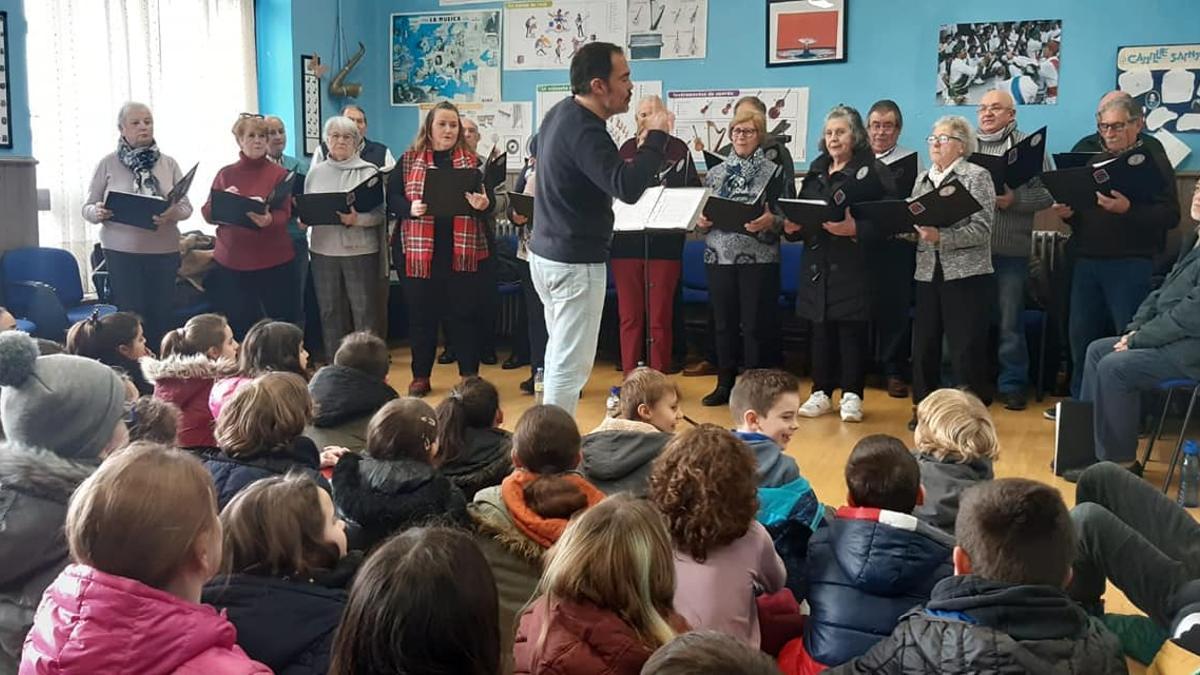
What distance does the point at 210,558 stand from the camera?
139 centimetres

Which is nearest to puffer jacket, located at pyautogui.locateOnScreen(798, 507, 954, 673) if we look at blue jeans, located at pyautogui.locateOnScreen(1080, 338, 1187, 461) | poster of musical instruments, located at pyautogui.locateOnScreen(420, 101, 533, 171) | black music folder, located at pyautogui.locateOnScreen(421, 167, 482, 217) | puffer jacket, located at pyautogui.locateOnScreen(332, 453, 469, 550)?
puffer jacket, located at pyautogui.locateOnScreen(332, 453, 469, 550)

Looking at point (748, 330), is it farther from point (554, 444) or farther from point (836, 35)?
point (554, 444)

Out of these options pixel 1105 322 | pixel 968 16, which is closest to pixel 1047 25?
pixel 968 16

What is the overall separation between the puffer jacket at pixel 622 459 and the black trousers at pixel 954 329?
100 inches

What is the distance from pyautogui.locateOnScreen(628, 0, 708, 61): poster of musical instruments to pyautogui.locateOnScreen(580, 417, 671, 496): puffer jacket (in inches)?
179

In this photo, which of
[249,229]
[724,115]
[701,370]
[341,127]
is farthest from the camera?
[724,115]

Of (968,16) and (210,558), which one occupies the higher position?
(968,16)

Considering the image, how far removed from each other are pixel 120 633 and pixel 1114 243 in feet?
14.8

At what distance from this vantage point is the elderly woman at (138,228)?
4.84 metres

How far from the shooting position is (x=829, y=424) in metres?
4.66

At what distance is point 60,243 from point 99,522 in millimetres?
4742

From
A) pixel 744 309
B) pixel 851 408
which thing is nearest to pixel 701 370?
pixel 744 309

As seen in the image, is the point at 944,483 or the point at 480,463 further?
the point at 480,463

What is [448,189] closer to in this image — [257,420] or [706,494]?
[257,420]
